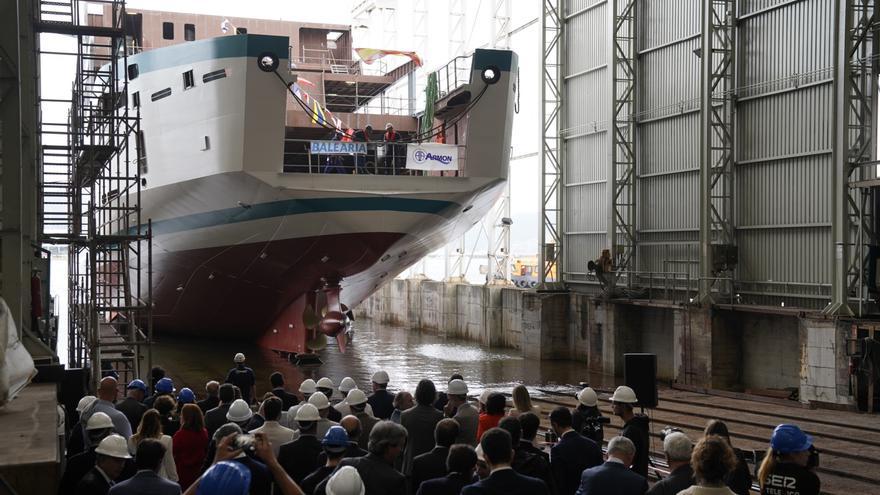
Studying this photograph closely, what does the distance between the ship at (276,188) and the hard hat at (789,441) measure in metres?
14.3

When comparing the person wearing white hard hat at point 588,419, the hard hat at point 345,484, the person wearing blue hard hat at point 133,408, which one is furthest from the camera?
the person wearing blue hard hat at point 133,408

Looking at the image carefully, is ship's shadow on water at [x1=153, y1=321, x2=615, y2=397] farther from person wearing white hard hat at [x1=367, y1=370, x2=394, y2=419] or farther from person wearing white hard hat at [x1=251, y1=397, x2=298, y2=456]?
person wearing white hard hat at [x1=251, y1=397, x2=298, y2=456]

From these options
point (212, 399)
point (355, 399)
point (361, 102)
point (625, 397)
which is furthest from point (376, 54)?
point (625, 397)

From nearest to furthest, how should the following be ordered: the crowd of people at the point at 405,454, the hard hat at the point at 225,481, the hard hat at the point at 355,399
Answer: the hard hat at the point at 225,481
the crowd of people at the point at 405,454
the hard hat at the point at 355,399

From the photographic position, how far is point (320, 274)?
20.6m

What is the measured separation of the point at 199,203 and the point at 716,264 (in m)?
10.9

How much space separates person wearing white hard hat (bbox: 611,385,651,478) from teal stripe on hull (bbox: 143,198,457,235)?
12.5 metres

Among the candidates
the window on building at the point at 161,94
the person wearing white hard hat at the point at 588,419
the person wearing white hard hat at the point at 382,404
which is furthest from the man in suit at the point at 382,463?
the window on building at the point at 161,94

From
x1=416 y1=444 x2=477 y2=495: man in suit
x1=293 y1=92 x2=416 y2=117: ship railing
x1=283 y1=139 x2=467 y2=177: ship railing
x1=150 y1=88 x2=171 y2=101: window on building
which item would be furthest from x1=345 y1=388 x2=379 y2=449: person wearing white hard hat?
x1=293 y1=92 x2=416 y2=117: ship railing

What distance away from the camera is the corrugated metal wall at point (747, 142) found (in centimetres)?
1670

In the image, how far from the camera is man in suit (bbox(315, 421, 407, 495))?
4679mm

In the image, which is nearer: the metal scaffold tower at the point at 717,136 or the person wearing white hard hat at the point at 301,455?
the person wearing white hard hat at the point at 301,455

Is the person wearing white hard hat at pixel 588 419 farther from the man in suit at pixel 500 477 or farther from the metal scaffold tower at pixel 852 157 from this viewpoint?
the metal scaffold tower at pixel 852 157

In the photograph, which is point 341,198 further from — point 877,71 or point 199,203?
point 877,71
